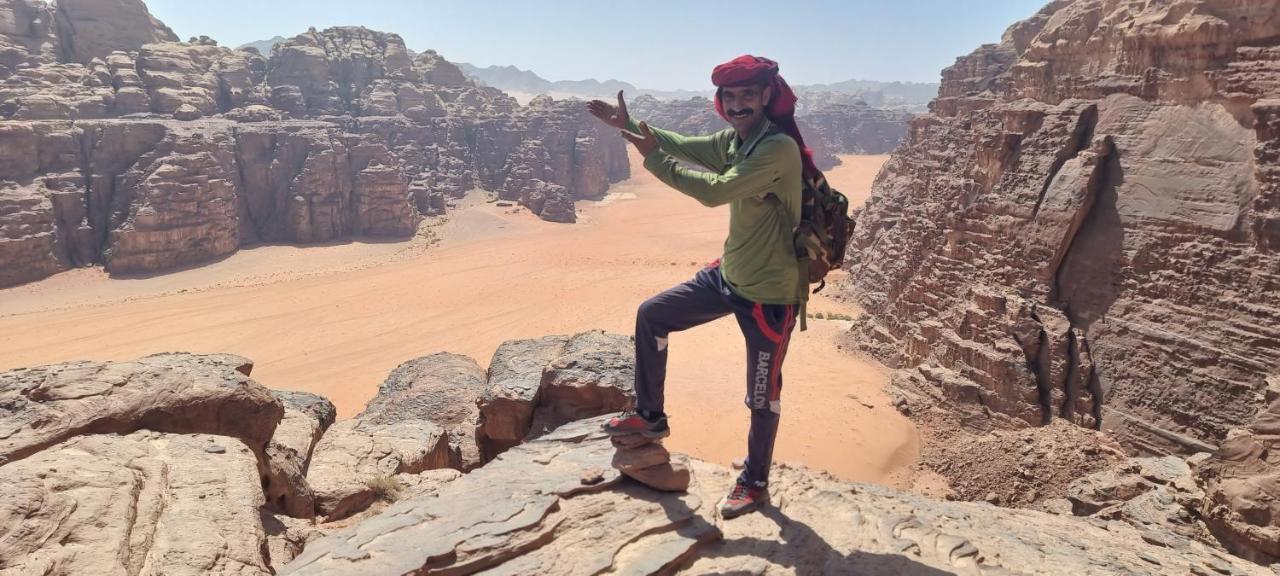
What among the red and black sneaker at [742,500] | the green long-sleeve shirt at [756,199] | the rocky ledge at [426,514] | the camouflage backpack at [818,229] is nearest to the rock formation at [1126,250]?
the rocky ledge at [426,514]

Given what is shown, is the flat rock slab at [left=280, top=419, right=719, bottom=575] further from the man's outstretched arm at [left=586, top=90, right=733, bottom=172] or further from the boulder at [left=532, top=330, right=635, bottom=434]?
the boulder at [left=532, top=330, right=635, bottom=434]

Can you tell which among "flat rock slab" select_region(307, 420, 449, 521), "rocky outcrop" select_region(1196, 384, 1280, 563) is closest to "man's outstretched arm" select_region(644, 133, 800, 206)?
"rocky outcrop" select_region(1196, 384, 1280, 563)

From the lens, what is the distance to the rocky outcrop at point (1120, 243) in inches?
287

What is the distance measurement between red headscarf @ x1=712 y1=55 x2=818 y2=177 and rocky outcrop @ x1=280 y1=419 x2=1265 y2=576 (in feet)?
6.83

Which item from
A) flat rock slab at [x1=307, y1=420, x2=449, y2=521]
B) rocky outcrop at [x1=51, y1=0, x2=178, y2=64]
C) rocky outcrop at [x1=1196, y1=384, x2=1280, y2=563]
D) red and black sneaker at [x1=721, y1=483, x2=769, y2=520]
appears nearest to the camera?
red and black sneaker at [x1=721, y1=483, x2=769, y2=520]

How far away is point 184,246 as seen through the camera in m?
23.1

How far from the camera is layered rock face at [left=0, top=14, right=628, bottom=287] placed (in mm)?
22156

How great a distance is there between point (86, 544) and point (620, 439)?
8.77 feet

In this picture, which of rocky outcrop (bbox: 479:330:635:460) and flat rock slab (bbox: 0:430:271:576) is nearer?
flat rock slab (bbox: 0:430:271:576)

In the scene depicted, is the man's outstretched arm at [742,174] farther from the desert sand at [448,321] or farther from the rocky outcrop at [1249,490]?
the desert sand at [448,321]

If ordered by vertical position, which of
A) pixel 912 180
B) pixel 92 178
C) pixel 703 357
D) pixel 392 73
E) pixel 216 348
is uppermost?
pixel 392 73

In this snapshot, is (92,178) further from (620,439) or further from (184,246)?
(620,439)

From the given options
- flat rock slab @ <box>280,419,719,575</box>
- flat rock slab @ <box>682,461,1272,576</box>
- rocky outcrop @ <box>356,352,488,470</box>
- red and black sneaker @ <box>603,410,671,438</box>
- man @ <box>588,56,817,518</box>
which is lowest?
rocky outcrop @ <box>356,352,488,470</box>

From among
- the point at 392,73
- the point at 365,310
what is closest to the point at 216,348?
the point at 365,310
